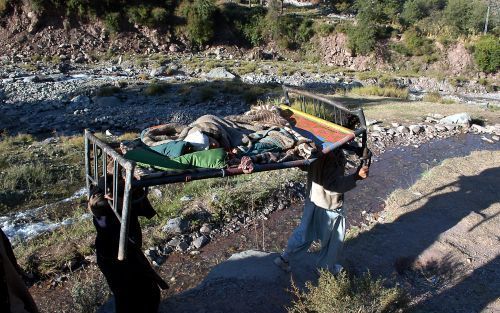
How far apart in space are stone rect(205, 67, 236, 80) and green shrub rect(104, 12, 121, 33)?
9.84 meters

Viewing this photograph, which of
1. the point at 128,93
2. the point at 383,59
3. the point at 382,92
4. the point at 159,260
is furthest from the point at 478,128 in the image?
the point at 383,59

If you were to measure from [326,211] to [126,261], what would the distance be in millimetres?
1952

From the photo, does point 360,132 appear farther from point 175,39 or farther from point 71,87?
point 175,39

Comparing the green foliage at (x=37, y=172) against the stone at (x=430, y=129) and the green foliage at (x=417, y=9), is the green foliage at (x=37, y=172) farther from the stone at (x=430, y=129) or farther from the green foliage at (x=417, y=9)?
the green foliage at (x=417, y=9)

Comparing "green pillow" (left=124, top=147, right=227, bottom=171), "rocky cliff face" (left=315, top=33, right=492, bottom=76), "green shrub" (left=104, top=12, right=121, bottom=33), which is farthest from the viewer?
"green shrub" (left=104, top=12, right=121, bottom=33)

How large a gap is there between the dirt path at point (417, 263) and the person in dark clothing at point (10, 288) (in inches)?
57.0

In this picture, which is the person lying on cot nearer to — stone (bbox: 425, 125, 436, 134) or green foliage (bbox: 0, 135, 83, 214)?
green foliage (bbox: 0, 135, 83, 214)

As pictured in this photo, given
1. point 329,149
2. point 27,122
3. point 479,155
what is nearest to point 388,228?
point 329,149

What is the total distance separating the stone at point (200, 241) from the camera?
571cm

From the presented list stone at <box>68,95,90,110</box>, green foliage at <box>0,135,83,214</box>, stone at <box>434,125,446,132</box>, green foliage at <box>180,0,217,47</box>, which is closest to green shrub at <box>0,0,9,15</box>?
green foliage at <box>180,0,217,47</box>

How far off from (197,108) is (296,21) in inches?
804

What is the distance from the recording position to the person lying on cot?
14.1 feet

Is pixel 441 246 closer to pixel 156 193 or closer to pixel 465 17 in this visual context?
pixel 156 193

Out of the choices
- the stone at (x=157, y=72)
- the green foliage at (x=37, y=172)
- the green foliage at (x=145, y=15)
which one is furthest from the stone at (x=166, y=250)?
the green foliage at (x=145, y=15)
